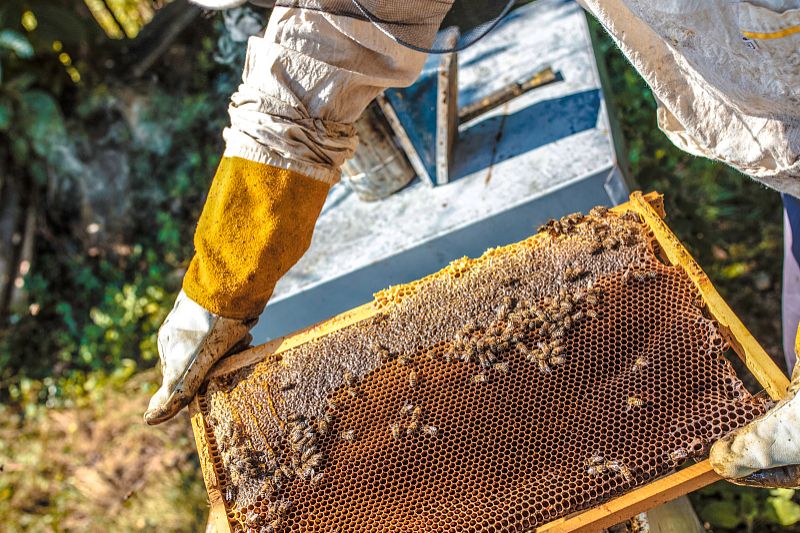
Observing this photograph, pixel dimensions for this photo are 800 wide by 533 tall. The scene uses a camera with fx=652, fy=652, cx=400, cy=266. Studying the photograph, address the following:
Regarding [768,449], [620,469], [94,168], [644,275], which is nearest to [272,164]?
[644,275]

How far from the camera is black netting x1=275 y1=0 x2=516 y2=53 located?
2.04m

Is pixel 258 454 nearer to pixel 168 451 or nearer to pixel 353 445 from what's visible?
pixel 353 445

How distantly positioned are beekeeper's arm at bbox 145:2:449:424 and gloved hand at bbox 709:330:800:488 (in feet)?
5.29

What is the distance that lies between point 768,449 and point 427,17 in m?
1.70

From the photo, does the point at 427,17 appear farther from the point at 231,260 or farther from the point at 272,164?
the point at 231,260

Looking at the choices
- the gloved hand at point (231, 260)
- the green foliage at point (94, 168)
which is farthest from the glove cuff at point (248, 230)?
the green foliage at point (94, 168)

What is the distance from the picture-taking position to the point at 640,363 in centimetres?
220

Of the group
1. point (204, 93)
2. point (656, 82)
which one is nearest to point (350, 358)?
point (656, 82)

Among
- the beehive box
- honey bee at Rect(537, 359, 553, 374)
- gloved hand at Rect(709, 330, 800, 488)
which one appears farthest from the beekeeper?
honey bee at Rect(537, 359, 553, 374)

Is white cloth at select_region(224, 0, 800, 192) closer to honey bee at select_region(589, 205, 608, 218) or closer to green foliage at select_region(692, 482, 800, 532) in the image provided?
honey bee at select_region(589, 205, 608, 218)

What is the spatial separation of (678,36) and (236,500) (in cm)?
206

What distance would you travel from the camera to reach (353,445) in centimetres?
231

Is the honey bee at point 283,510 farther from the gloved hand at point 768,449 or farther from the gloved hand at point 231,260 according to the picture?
the gloved hand at point 768,449

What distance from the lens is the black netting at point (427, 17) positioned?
2.04m
